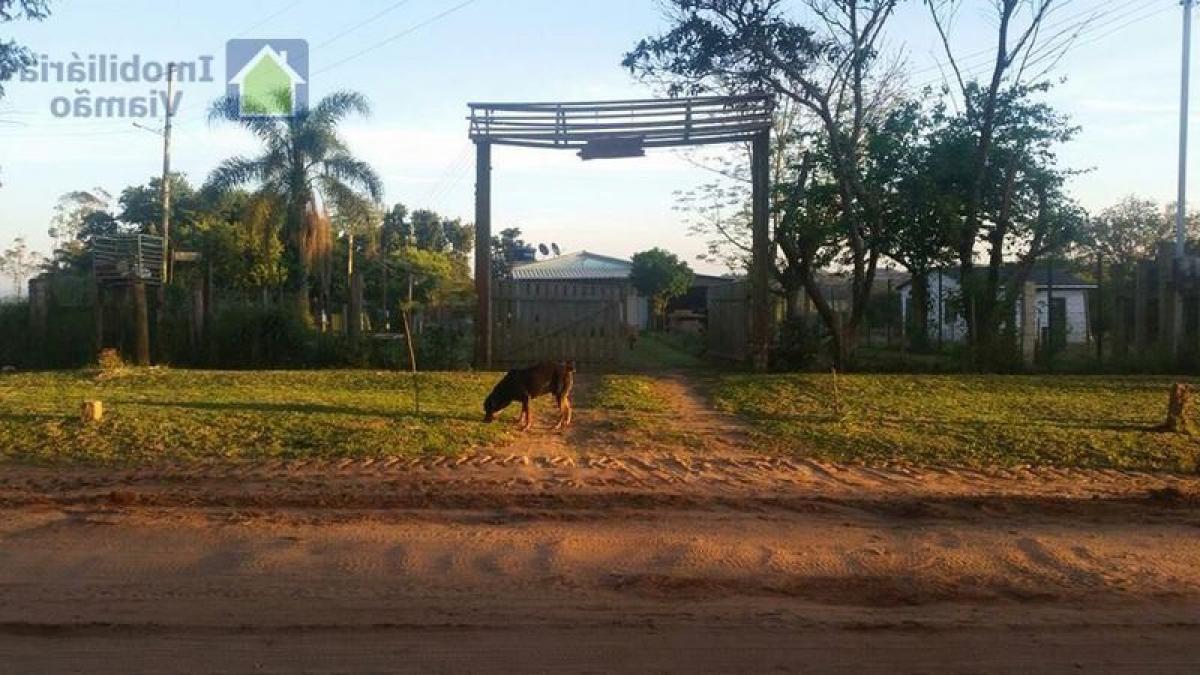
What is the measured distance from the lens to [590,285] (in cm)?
2261

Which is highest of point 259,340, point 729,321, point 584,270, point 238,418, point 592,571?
point 584,270

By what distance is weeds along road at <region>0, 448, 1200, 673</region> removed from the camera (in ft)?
19.9

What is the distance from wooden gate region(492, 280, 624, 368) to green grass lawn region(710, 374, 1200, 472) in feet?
11.4

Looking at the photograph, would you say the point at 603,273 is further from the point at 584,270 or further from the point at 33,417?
the point at 33,417

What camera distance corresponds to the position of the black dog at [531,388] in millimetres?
14398

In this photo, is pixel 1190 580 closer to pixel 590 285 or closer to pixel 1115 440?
pixel 1115 440

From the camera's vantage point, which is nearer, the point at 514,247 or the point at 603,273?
the point at 603,273

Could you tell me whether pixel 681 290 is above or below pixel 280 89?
below

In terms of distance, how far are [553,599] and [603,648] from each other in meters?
1.01

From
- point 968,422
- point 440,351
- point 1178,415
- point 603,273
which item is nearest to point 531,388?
point 968,422

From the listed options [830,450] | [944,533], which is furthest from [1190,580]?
[830,450]

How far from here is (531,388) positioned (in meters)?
14.4

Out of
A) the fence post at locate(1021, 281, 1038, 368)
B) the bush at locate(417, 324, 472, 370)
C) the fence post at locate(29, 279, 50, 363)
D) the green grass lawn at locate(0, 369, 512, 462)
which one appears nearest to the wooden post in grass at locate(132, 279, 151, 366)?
the fence post at locate(29, 279, 50, 363)

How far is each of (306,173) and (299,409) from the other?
18.7 metres
